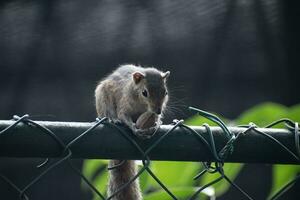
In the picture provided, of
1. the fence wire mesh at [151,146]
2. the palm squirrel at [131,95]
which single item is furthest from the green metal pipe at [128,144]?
the palm squirrel at [131,95]

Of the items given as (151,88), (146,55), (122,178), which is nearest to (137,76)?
(151,88)

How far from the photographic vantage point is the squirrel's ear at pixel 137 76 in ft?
5.02

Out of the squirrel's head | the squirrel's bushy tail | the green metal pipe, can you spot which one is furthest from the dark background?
the green metal pipe

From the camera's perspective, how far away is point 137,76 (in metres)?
1.53

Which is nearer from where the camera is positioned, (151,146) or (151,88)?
(151,146)

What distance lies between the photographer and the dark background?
6.85 feet

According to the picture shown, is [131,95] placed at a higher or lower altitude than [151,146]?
lower

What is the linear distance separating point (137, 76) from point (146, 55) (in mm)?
685

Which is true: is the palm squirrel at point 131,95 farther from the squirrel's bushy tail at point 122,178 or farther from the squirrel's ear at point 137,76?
the squirrel's bushy tail at point 122,178

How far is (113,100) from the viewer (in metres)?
1.52

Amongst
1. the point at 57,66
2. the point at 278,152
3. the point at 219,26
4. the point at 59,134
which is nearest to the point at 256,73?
the point at 219,26

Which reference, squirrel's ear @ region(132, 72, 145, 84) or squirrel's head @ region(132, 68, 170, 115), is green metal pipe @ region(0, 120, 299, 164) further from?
squirrel's ear @ region(132, 72, 145, 84)

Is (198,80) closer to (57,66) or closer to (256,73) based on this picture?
(256,73)

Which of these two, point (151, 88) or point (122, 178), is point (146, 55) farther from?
point (122, 178)
